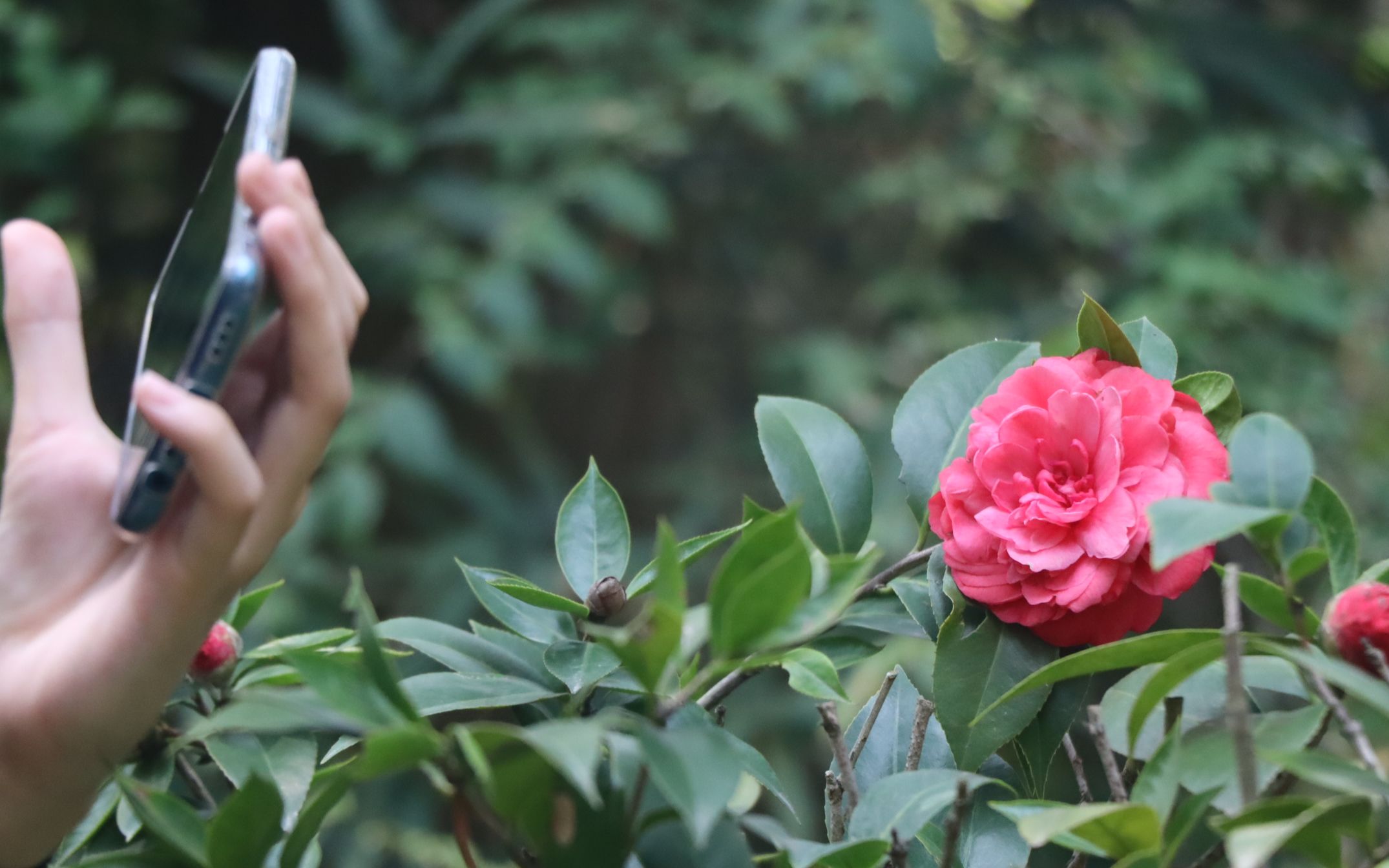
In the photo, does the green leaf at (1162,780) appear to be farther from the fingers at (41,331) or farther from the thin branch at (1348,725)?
the fingers at (41,331)

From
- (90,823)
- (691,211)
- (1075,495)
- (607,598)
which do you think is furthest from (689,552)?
(691,211)

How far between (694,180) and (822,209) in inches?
9.8

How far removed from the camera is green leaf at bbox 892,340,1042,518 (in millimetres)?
439

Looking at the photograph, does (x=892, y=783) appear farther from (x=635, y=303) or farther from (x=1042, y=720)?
(x=635, y=303)

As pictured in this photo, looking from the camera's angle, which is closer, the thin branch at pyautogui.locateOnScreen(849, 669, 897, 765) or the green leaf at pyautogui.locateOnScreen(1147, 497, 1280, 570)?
the green leaf at pyautogui.locateOnScreen(1147, 497, 1280, 570)

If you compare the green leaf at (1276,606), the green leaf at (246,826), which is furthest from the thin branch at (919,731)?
the green leaf at (246,826)

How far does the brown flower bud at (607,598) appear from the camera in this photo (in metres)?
0.39

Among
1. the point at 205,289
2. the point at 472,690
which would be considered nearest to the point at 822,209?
the point at 205,289

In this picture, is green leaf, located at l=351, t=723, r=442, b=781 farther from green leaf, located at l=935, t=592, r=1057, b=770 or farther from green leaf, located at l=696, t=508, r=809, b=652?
green leaf, located at l=935, t=592, r=1057, b=770

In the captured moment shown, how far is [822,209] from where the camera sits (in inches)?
81.2

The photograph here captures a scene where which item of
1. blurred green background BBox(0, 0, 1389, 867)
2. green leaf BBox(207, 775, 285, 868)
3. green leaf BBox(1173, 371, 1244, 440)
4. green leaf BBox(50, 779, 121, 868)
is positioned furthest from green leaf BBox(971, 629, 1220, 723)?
blurred green background BBox(0, 0, 1389, 867)

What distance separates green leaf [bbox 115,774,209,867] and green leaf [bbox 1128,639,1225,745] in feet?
0.90

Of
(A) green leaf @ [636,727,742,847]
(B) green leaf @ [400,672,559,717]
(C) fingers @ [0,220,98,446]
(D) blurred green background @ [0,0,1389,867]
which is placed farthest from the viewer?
(D) blurred green background @ [0,0,1389,867]

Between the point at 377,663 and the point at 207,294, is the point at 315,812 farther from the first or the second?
the point at 207,294
